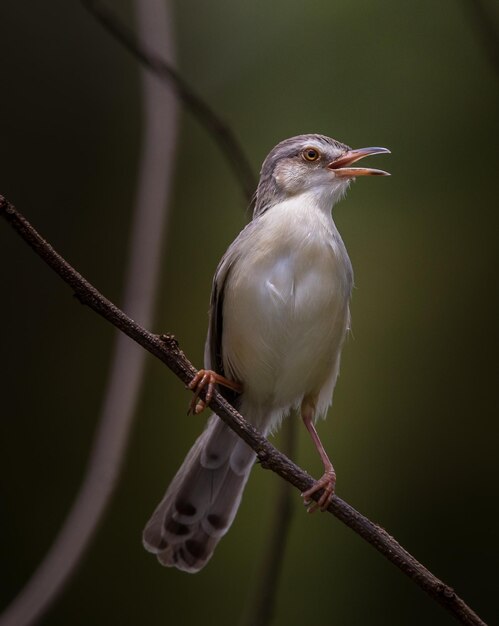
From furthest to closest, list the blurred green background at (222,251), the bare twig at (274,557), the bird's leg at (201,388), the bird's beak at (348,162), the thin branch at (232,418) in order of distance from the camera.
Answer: the blurred green background at (222,251)
the bird's beak at (348,162)
the bare twig at (274,557)
the bird's leg at (201,388)
the thin branch at (232,418)

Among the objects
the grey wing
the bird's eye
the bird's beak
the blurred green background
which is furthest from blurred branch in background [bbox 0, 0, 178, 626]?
the blurred green background

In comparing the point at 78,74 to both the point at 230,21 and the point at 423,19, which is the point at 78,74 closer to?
the point at 230,21

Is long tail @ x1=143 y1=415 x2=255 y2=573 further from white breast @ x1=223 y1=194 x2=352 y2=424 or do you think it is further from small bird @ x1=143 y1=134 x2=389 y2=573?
white breast @ x1=223 y1=194 x2=352 y2=424

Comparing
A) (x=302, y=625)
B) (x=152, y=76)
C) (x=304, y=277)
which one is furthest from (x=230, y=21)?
(x=302, y=625)

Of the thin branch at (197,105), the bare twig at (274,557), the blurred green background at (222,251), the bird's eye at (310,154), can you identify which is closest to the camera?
the thin branch at (197,105)

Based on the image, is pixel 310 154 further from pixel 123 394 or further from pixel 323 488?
pixel 323 488

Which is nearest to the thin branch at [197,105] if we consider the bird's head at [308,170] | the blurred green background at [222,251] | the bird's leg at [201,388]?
the bird's head at [308,170]

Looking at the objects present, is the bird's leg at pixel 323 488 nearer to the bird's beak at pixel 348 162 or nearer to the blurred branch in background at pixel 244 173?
the blurred branch in background at pixel 244 173
